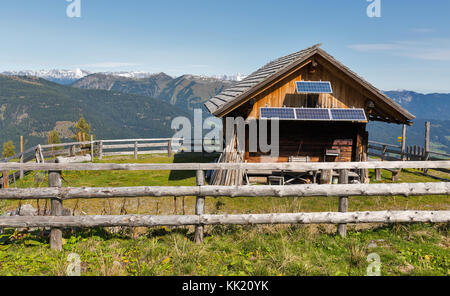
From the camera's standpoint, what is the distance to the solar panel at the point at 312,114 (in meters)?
12.2

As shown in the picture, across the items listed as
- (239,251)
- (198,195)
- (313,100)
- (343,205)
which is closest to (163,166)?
(198,195)

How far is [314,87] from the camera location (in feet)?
41.3

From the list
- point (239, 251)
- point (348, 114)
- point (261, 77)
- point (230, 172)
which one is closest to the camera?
point (239, 251)

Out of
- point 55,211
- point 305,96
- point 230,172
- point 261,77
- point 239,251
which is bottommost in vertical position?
point 239,251

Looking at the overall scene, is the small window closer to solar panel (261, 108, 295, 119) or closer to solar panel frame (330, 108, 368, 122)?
solar panel frame (330, 108, 368, 122)

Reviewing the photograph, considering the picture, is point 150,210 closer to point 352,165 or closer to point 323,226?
point 323,226

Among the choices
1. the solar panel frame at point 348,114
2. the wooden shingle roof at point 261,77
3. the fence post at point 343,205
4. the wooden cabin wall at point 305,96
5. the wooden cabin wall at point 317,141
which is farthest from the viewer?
the wooden cabin wall at point 317,141

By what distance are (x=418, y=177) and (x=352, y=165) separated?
12.5m

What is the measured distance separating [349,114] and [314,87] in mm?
1814

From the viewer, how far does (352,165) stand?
6.13 metres

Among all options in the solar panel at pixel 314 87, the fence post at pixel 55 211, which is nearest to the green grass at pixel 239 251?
the fence post at pixel 55 211

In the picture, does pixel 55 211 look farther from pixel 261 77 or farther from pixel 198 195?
pixel 261 77

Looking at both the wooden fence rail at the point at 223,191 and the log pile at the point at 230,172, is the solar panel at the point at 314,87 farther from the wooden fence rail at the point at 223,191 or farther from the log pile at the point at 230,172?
the wooden fence rail at the point at 223,191
